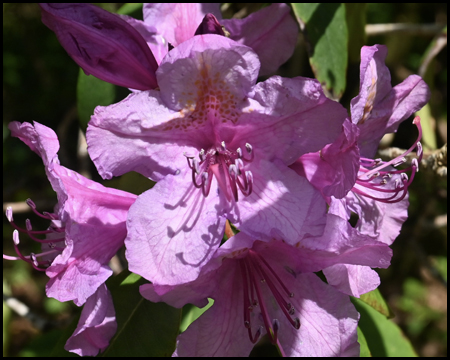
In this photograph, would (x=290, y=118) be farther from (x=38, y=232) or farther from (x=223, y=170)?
(x=38, y=232)

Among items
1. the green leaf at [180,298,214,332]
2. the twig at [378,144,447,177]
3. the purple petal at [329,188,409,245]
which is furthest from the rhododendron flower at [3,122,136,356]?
the twig at [378,144,447,177]

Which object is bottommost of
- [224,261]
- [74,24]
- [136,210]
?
[224,261]

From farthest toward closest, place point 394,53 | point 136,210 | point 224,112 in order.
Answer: point 394,53, point 224,112, point 136,210

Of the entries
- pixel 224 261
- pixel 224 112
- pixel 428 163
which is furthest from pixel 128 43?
pixel 428 163

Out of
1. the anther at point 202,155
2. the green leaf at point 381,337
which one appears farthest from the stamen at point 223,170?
the green leaf at point 381,337

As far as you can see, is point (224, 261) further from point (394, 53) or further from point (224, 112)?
point (394, 53)

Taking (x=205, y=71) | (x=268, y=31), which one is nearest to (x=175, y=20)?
(x=268, y=31)
